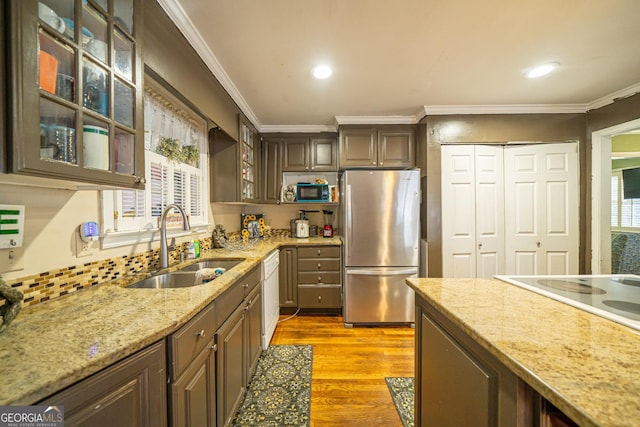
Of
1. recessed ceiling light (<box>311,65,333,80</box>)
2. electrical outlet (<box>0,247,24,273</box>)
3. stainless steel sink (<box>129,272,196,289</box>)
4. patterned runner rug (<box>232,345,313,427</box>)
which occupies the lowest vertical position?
patterned runner rug (<box>232,345,313,427</box>)

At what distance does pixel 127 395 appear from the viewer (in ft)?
2.21

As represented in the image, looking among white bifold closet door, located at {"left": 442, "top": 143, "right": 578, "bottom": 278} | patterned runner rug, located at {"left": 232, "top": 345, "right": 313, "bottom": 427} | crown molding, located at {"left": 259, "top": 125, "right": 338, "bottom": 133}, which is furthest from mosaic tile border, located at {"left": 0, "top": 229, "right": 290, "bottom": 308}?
white bifold closet door, located at {"left": 442, "top": 143, "right": 578, "bottom": 278}

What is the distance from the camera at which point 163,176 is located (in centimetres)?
179

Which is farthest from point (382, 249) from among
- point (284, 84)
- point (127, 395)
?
point (127, 395)

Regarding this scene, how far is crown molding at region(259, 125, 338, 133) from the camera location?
3.14m

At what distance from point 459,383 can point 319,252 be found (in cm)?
211

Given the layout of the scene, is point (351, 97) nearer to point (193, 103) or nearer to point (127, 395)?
point (193, 103)

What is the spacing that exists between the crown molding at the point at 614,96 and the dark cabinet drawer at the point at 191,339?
3.82 m

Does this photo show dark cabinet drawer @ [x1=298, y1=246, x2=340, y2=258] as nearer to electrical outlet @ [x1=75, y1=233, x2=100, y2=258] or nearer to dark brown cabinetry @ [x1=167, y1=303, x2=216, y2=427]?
dark brown cabinetry @ [x1=167, y1=303, x2=216, y2=427]

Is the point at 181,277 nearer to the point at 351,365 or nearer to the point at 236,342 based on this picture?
the point at 236,342

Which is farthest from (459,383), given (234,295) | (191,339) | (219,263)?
(219,263)

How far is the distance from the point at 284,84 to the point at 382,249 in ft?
6.23

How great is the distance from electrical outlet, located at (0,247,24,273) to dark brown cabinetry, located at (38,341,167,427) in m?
0.67

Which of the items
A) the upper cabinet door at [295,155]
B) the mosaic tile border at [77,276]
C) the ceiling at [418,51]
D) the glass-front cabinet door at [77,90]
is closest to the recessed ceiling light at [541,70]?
the ceiling at [418,51]
